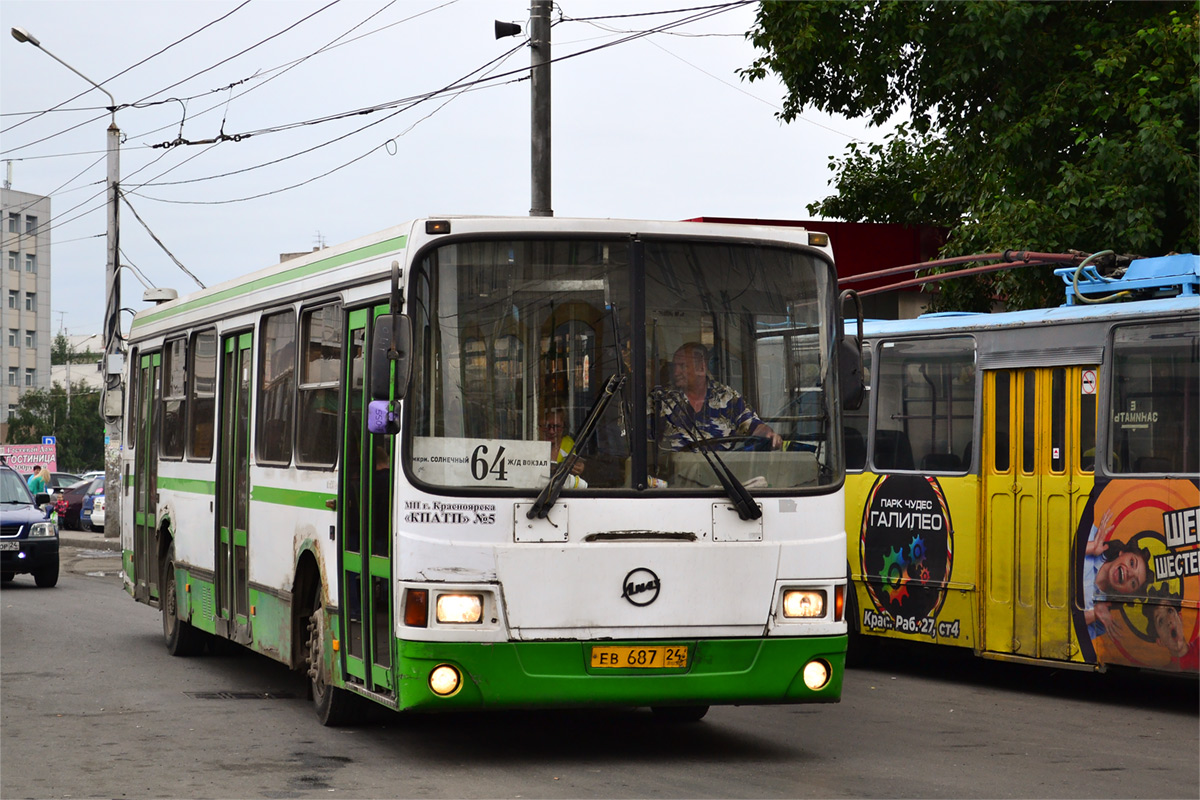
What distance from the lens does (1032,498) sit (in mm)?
11562

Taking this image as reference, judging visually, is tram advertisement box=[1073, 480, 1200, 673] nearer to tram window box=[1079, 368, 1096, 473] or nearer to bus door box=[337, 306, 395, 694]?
tram window box=[1079, 368, 1096, 473]

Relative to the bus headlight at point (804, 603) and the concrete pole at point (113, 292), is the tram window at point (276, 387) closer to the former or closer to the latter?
the bus headlight at point (804, 603)

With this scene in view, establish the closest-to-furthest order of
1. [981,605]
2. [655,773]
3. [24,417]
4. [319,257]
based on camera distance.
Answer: [655,773] → [319,257] → [981,605] → [24,417]

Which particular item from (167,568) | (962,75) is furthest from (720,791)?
(962,75)

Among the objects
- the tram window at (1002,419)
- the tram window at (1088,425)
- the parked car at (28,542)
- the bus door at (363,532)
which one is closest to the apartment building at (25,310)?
the parked car at (28,542)

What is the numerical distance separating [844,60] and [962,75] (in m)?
1.68

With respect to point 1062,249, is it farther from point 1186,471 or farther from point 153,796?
point 153,796

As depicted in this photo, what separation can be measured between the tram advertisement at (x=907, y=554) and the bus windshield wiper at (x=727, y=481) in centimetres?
419

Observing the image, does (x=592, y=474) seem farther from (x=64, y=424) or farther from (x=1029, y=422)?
(x=64, y=424)

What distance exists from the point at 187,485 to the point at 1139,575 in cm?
707

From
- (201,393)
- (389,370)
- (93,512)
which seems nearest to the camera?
(389,370)

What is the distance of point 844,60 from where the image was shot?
58.0ft

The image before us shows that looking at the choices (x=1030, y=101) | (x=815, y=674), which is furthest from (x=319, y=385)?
(x=1030, y=101)

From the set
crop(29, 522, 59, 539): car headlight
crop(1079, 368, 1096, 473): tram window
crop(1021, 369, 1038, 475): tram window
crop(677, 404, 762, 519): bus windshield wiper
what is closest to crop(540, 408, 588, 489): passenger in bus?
crop(677, 404, 762, 519): bus windshield wiper
